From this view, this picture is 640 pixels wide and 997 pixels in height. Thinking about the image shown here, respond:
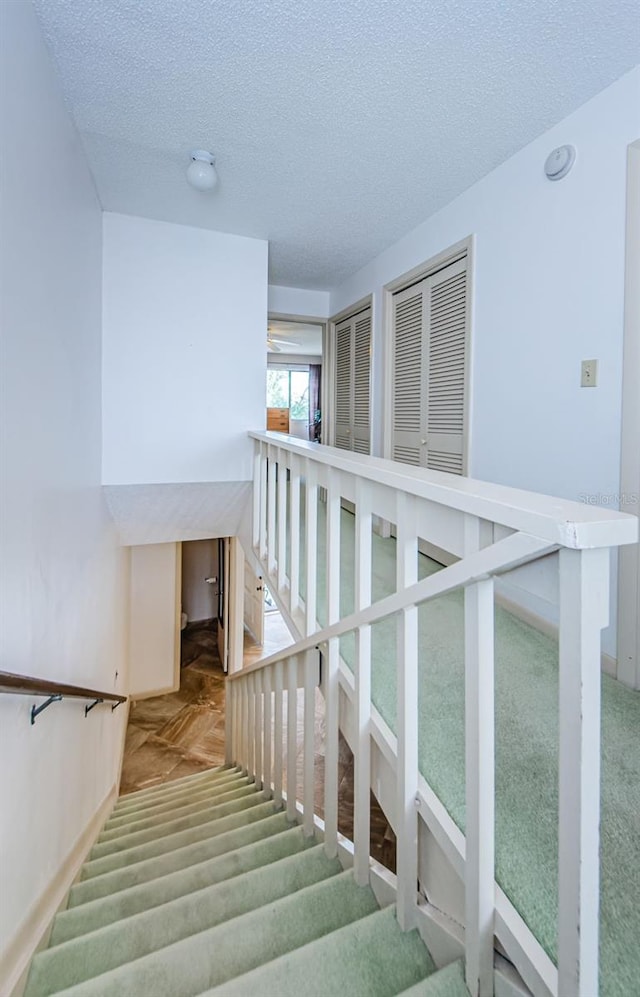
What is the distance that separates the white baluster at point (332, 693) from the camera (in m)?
1.46

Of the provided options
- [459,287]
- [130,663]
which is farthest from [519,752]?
[130,663]

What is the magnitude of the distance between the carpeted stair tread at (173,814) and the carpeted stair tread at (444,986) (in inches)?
73.9

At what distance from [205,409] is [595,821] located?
3043mm

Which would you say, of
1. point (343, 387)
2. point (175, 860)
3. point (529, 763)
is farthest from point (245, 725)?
point (343, 387)

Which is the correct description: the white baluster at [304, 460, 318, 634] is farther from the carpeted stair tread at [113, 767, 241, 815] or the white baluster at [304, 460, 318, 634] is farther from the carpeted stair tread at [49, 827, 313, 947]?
the carpeted stair tread at [113, 767, 241, 815]

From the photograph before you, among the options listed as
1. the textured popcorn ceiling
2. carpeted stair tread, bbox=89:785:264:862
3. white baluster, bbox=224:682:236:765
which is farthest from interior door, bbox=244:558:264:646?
the textured popcorn ceiling

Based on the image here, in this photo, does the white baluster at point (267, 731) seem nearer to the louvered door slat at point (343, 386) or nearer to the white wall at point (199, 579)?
the louvered door slat at point (343, 386)

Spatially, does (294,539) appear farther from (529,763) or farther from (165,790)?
(165,790)

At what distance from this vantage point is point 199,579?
7590 millimetres

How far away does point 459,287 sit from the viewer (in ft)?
8.66

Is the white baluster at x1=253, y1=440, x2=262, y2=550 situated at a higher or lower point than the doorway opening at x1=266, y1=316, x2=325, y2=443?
lower

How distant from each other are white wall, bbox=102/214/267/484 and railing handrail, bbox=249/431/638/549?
2279 mm

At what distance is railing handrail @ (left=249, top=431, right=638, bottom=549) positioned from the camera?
61cm

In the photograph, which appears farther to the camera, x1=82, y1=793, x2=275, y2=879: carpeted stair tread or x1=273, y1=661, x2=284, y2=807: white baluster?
x1=273, y1=661, x2=284, y2=807: white baluster
